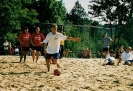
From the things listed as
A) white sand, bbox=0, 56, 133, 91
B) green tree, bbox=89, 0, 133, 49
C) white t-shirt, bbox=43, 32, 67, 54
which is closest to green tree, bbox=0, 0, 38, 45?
green tree, bbox=89, 0, 133, 49

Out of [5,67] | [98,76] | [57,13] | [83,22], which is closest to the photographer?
[98,76]

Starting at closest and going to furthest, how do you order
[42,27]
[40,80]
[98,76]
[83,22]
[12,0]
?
[40,80], [98,76], [42,27], [12,0], [83,22]

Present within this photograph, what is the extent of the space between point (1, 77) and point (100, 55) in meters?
16.8

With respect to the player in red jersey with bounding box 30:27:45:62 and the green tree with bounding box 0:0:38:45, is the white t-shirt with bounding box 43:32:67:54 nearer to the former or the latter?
the player in red jersey with bounding box 30:27:45:62

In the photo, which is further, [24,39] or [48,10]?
[48,10]

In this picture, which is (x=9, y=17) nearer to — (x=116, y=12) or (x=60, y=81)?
(x=116, y=12)

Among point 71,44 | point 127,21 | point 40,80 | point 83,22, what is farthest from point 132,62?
point 83,22

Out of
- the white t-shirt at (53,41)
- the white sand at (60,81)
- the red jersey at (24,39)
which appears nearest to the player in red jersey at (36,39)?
the red jersey at (24,39)

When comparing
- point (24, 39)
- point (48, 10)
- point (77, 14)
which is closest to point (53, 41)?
point (24, 39)

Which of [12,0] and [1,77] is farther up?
[12,0]

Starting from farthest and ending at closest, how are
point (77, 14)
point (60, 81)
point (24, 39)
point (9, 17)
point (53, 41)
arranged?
point (77, 14), point (9, 17), point (24, 39), point (53, 41), point (60, 81)

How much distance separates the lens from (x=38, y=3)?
51.7 metres

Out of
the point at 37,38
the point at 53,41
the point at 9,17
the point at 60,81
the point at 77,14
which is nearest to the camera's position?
the point at 60,81

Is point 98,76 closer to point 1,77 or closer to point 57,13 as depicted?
point 1,77
